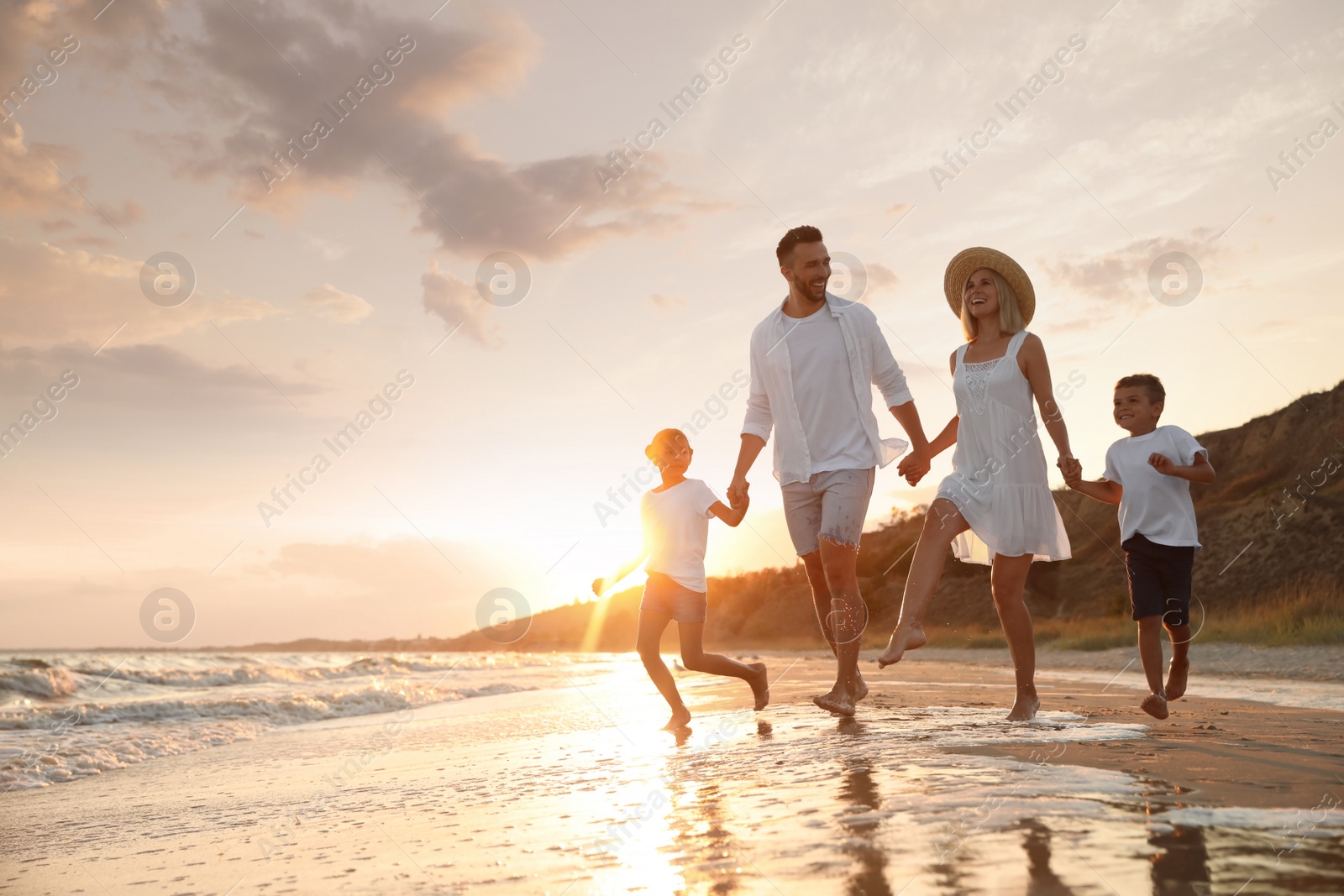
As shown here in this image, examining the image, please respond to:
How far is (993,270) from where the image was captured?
16.8 feet

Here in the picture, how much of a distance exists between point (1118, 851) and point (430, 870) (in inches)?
69.4

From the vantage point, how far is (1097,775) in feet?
9.64

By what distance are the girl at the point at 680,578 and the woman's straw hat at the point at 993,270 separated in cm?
198

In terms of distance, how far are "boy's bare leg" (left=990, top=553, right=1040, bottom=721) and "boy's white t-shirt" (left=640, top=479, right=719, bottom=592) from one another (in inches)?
76.1

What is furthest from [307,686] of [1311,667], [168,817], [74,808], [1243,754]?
[1243,754]

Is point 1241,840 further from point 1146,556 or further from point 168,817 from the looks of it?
point 168,817

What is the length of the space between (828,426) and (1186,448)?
6.55 feet

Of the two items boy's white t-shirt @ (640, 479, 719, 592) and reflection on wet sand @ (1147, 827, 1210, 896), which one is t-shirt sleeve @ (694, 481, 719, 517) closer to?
boy's white t-shirt @ (640, 479, 719, 592)

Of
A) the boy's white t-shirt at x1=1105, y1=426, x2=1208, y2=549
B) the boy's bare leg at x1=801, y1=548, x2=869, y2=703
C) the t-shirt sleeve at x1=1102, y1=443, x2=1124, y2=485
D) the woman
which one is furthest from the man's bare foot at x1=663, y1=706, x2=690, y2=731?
the t-shirt sleeve at x1=1102, y1=443, x2=1124, y2=485

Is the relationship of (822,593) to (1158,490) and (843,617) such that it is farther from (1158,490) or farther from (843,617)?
(1158,490)

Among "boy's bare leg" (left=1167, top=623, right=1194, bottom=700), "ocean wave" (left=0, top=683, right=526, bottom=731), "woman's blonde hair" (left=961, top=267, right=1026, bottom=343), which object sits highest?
"woman's blonde hair" (left=961, top=267, right=1026, bottom=343)

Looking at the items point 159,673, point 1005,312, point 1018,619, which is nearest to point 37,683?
point 159,673

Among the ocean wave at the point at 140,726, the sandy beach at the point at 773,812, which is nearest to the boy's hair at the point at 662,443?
the sandy beach at the point at 773,812

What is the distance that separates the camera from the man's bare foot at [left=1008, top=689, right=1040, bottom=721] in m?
4.70
